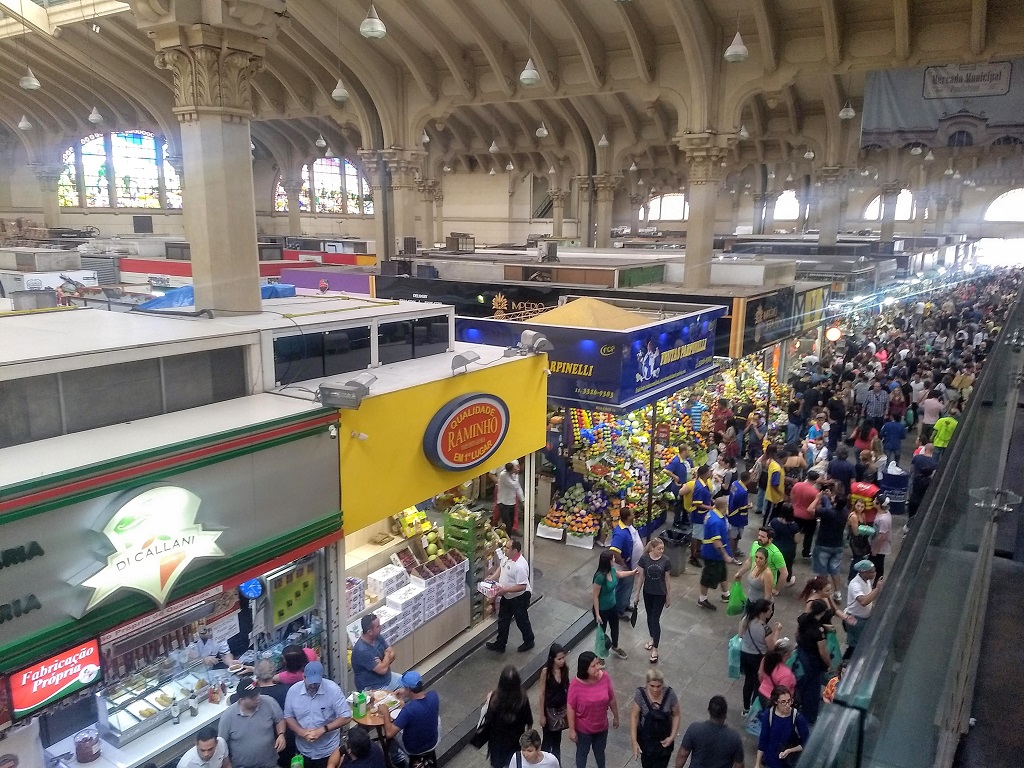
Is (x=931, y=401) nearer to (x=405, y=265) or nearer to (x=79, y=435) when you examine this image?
(x=405, y=265)

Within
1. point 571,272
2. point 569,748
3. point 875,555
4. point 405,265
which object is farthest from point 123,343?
point 405,265

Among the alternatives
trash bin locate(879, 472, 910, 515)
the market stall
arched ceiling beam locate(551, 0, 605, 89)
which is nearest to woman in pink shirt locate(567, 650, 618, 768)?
the market stall

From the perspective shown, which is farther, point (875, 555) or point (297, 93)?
point (297, 93)

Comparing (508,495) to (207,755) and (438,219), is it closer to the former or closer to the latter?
(207,755)

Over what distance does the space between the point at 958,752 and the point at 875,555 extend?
4.78 m

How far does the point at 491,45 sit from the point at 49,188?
2050 cm

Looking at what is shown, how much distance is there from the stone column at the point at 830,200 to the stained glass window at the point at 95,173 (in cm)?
2802

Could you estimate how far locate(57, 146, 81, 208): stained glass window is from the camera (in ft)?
100

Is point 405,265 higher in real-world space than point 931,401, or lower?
higher

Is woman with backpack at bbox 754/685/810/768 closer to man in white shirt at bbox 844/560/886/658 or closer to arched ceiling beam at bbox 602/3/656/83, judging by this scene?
man in white shirt at bbox 844/560/886/658

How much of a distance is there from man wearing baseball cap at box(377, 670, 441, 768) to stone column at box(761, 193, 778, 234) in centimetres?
3661

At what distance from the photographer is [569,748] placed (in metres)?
6.35

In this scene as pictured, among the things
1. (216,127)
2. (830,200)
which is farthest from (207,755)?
(830,200)

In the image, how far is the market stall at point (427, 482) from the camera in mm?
6504
